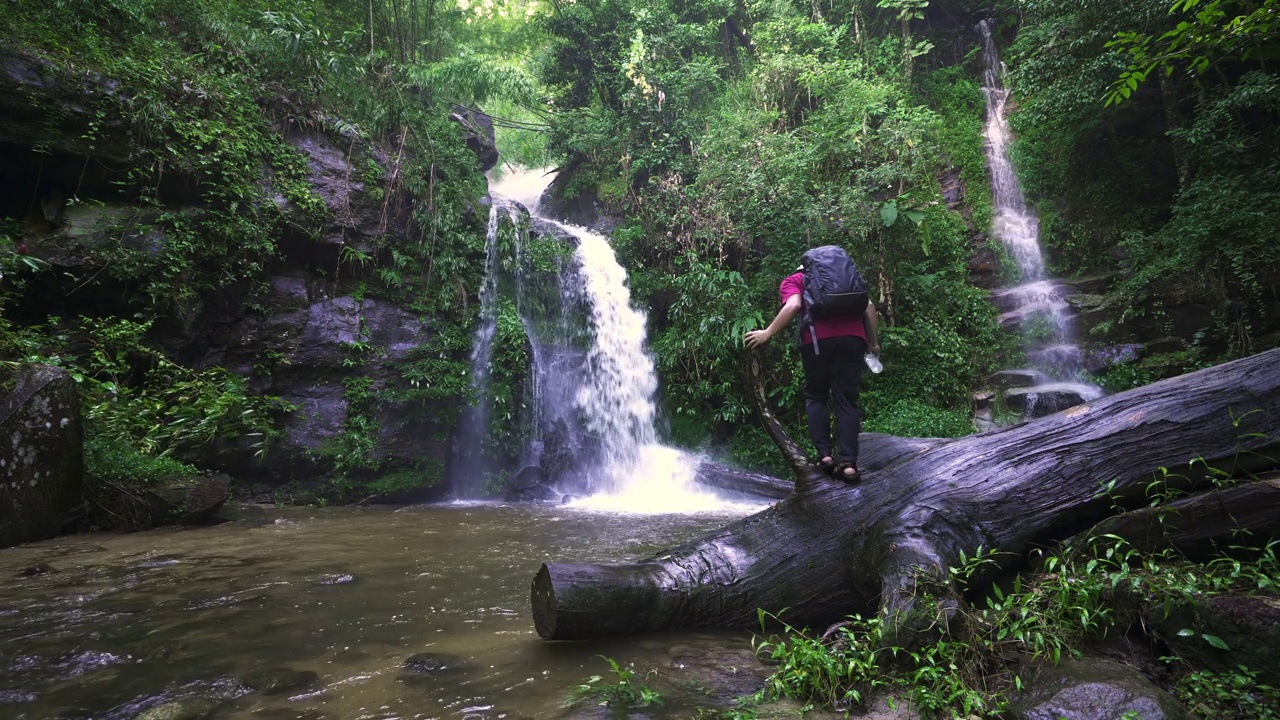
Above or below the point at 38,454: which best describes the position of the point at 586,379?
above

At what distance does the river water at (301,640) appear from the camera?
7.39ft

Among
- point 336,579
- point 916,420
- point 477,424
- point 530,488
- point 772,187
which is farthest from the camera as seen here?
point 772,187

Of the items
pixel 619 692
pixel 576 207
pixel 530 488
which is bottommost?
pixel 530 488

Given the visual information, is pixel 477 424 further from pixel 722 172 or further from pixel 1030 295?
pixel 1030 295

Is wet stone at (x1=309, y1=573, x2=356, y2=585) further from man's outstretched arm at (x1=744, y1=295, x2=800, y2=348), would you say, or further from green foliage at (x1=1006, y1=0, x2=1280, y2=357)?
green foliage at (x1=1006, y1=0, x2=1280, y2=357)

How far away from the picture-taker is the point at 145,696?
7.41 feet

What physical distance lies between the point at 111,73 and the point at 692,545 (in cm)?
968

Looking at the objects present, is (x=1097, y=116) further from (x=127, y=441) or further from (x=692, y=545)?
(x=127, y=441)

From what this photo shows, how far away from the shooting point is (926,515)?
120 inches

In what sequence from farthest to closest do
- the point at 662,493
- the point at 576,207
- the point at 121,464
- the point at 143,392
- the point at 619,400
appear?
1. the point at 576,207
2. the point at 619,400
3. the point at 662,493
4. the point at 143,392
5. the point at 121,464

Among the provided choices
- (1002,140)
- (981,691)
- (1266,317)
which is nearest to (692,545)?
(981,691)

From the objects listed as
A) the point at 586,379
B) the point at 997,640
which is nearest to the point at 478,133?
the point at 586,379

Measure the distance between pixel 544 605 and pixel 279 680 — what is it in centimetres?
114

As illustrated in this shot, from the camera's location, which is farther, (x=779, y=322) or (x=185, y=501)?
(x=185, y=501)
